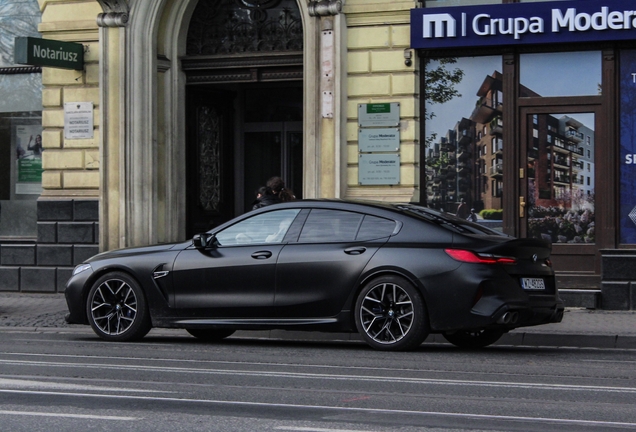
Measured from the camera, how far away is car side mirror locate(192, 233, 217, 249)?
11.3 m

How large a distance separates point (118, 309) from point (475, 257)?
366cm

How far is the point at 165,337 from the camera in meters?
12.5

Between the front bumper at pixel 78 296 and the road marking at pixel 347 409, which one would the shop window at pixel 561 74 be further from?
the road marking at pixel 347 409

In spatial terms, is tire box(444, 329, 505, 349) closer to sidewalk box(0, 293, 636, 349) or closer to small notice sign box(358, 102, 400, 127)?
sidewalk box(0, 293, 636, 349)

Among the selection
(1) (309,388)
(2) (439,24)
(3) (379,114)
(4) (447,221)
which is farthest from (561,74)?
(1) (309,388)

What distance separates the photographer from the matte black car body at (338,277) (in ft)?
33.6

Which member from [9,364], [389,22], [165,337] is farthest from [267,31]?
[9,364]

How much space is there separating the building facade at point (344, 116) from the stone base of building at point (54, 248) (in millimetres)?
29

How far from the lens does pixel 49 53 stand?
1788cm

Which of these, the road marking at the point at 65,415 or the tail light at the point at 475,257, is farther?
the tail light at the point at 475,257

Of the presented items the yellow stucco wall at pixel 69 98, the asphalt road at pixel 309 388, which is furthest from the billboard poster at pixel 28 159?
the asphalt road at pixel 309 388

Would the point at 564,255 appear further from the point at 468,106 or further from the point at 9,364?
the point at 9,364

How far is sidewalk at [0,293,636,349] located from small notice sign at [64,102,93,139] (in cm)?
290

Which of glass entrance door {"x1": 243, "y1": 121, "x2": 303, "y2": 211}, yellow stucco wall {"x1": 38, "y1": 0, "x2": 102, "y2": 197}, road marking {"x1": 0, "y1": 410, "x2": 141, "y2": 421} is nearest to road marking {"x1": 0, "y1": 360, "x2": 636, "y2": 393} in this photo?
road marking {"x1": 0, "y1": 410, "x2": 141, "y2": 421}
